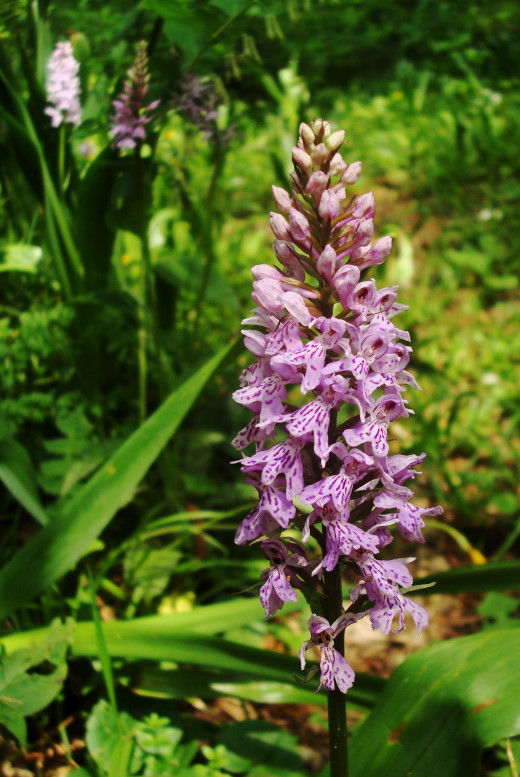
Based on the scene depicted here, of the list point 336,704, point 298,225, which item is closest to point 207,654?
point 336,704

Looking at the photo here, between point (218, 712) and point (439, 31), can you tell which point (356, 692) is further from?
point (439, 31)

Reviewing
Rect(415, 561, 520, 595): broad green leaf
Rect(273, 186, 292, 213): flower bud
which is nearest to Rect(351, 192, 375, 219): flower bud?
Rect(273, 186, 292, 213): flower bud

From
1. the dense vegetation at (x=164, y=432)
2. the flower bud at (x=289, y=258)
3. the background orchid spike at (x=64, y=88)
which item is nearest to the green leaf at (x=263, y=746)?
the dense vegetation at (x=164, y=432)

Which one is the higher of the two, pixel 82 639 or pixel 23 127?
pixel 23 127

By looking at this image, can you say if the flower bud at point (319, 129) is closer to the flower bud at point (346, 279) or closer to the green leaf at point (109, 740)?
the flower bud at point (346, 279)

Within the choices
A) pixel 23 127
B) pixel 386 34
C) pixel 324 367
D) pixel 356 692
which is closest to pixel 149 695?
pixel 356 692

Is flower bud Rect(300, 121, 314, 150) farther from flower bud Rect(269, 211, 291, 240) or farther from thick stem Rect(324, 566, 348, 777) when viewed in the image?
thick stem Rect(324, 566, 348, 777)

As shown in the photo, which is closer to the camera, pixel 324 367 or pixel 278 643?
pixel 324 367
